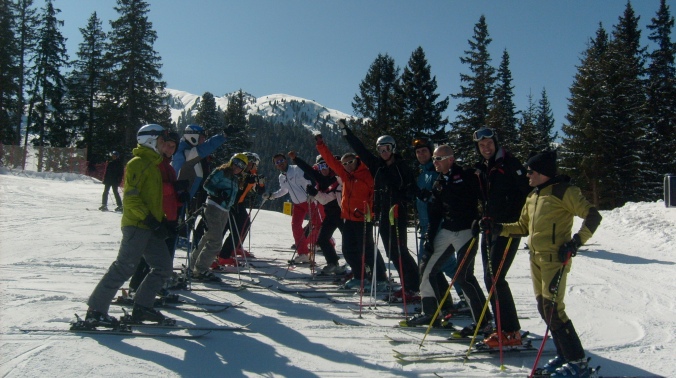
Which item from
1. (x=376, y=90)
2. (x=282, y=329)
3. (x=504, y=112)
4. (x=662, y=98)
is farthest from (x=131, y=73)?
(x=662, y=98)

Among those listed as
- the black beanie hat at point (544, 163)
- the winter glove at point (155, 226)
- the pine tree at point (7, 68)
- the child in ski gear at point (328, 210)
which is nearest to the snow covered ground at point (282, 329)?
the child in ski gear at point (328, 210)

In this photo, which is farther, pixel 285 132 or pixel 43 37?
pixel 285 132

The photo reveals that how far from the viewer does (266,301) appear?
6.62 meters

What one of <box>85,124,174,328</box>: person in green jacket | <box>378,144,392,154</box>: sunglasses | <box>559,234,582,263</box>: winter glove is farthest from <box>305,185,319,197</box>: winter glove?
<box>559,234,582,263</box>: winter glove

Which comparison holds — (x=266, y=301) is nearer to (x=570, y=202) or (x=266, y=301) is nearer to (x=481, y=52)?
(x=570, y=202)

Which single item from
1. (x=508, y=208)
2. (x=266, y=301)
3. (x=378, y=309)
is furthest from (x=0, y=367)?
(x=508, y=208)

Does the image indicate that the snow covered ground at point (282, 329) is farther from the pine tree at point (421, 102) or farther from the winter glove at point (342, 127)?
the pine tree at point (421, 102)

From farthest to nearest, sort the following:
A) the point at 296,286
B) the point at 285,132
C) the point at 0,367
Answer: the point at 285,132, the point at 296,286, the point at 0,367

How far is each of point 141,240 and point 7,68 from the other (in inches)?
1635

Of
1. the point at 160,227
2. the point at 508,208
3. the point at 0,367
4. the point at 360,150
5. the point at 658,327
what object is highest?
the point at 360,150

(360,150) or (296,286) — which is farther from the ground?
(360,150)

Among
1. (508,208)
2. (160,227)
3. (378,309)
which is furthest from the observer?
(378,309)

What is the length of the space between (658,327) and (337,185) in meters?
5.11

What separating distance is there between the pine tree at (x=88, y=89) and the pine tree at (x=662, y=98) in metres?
41.5
